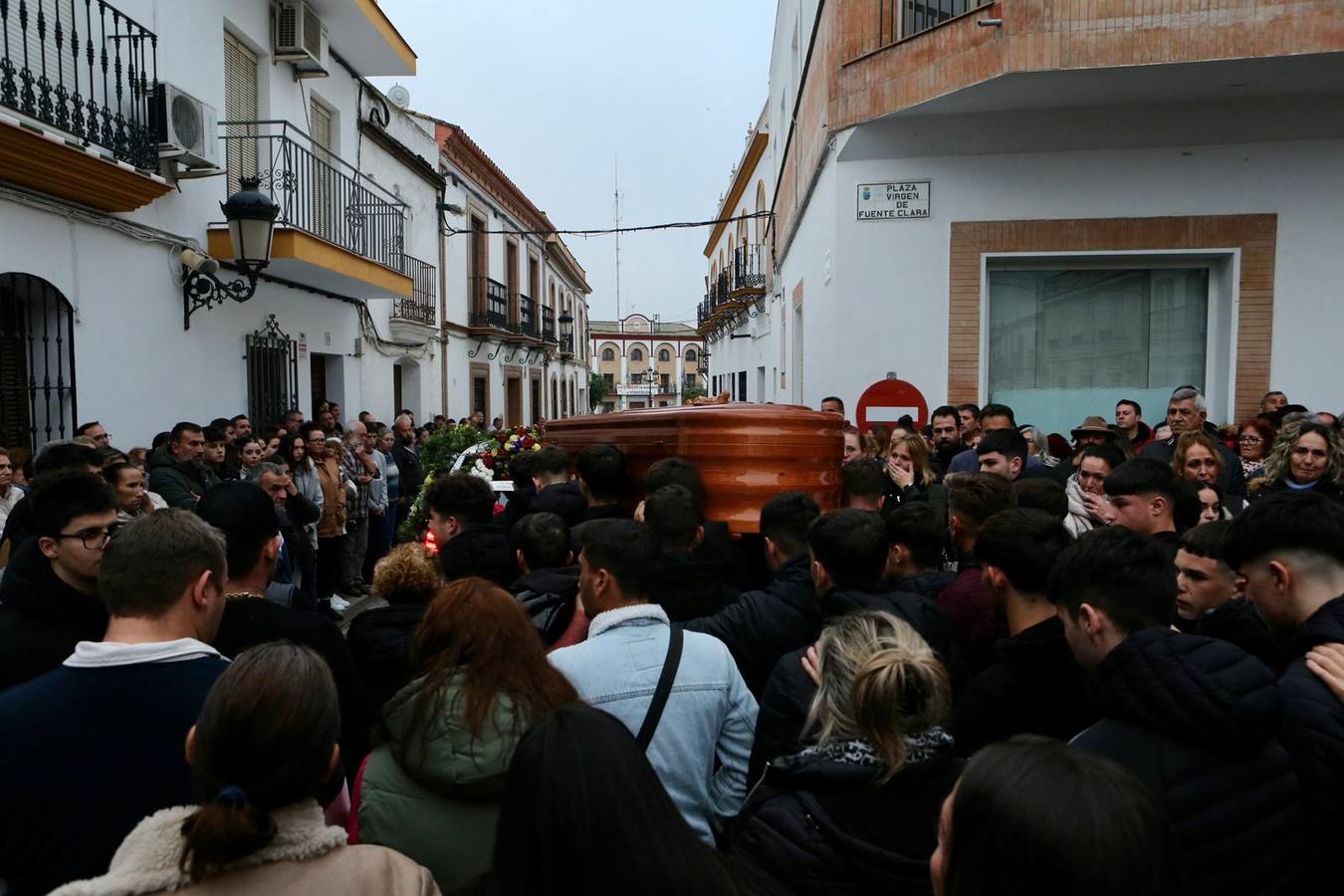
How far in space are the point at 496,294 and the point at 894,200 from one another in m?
15.5

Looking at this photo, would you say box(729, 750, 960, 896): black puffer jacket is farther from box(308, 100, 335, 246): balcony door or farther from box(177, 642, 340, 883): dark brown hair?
box(308, 100, 335, 246): balcony door

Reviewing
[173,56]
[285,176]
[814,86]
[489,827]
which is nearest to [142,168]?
[173,56]

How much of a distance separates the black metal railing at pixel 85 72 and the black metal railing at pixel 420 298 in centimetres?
719

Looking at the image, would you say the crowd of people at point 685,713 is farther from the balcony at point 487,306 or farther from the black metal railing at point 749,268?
the balcony at point 487,306

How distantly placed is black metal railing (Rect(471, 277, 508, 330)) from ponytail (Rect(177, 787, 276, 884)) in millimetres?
19657

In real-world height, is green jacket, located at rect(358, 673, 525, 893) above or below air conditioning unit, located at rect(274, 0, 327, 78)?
below

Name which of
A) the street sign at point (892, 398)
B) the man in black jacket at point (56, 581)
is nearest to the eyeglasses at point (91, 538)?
the man in black jacket at point (56, 581)

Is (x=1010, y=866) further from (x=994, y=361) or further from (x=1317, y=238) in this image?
(x=1317, y=238)

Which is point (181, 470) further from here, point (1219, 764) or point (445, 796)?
point (1219, 764)

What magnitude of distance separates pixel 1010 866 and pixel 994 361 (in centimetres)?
817

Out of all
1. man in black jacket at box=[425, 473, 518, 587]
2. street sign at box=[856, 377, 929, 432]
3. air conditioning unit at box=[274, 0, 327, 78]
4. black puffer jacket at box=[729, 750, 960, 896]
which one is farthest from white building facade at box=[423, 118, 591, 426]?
black puffer jacket at box=[729, 750, 960, 896]

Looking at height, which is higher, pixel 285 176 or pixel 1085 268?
pixel 285 176

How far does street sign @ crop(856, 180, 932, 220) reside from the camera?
823cm

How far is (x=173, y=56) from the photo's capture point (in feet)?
27.3
